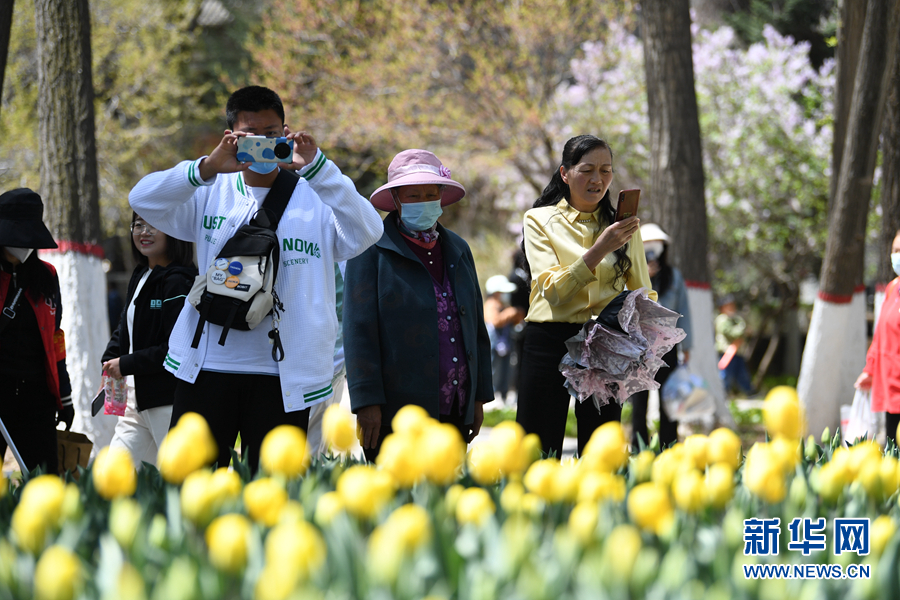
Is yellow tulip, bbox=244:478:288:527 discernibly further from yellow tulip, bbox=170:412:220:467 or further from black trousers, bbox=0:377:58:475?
black trousers, bbox=0:377:58:475

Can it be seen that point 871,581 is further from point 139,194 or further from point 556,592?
point 139,194

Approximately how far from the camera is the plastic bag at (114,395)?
414 centimetres

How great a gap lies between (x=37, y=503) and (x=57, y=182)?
16.5 ft

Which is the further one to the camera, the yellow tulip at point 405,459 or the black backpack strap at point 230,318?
the black backpack strap at point 230,318

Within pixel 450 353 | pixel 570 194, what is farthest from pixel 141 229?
pixel 570 194

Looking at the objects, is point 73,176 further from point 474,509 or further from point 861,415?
point 861,415

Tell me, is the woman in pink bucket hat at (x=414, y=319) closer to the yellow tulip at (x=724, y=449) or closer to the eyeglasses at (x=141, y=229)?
the eyeglasses at (x=141, y=229)

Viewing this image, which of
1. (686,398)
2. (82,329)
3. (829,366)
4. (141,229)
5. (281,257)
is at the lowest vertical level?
(829,366)

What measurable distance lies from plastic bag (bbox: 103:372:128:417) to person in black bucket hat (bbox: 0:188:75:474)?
0.22 meters

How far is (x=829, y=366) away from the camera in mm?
7781

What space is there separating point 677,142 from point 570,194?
4345 millimetres

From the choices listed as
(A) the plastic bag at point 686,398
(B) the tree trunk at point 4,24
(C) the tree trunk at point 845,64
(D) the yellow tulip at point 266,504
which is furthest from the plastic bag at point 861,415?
(B) the tree trunk at point 4,24

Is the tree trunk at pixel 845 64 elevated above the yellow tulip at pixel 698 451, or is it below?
above

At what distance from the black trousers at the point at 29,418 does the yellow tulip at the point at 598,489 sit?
2.74 meters
